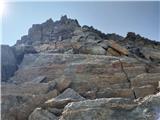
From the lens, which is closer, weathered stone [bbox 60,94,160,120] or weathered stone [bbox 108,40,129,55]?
weathered stone [bbox 60,94,160,120]

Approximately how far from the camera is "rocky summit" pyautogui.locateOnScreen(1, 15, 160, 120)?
23.1 meters

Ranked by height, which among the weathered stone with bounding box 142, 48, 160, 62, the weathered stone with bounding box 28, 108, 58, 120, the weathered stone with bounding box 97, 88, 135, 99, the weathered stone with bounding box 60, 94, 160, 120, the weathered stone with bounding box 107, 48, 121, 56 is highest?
the weathered stone with bounding box 107, 48, 121, 56

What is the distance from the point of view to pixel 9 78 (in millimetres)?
42938

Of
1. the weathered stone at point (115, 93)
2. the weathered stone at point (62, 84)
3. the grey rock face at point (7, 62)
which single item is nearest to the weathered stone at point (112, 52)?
the grey rock face at point (7, 62)

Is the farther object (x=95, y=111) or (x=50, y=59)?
(x=50, y=59)

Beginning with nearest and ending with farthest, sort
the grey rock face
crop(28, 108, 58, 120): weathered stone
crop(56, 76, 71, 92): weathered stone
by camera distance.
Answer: crop(28, 108, 58, 120): weathered stone, crop(56, 76, 71, 92): weathered stone, the grey rock face

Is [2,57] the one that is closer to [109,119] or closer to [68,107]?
[68,107]

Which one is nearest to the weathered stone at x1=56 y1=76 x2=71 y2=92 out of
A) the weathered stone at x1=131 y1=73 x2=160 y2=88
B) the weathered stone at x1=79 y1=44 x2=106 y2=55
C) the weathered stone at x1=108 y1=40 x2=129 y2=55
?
the weathered stone at x1=131 y1=73 x2=160 y2=88

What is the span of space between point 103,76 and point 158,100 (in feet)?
57.3

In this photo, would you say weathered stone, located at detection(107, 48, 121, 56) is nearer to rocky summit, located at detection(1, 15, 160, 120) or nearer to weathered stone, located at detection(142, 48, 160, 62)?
rocky summit, located at detection(1, 15, 160, 120)

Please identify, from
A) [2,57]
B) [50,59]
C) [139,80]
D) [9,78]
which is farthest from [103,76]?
[2,57]

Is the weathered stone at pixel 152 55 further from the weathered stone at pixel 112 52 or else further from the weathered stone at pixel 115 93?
the weathered stone at pixel 115 93

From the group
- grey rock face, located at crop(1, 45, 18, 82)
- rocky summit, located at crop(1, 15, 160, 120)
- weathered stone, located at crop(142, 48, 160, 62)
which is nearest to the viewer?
rocky summit, located at crop(1, 15, 160, 120)

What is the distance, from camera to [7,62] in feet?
153
